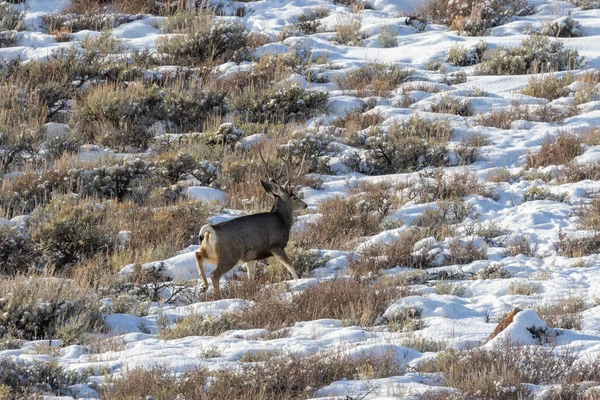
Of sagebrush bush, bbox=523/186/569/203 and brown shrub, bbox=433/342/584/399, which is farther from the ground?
brown shrub, bbox=433/342/584/399

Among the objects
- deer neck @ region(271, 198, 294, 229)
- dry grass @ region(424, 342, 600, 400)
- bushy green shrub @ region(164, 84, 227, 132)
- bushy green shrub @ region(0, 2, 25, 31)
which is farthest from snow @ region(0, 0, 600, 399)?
bushy green shrub @ region(164, 84, 227, 132)

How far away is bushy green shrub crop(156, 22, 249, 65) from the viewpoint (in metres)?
17.3

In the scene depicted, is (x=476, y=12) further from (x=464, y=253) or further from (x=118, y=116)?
(x=464, y=253)

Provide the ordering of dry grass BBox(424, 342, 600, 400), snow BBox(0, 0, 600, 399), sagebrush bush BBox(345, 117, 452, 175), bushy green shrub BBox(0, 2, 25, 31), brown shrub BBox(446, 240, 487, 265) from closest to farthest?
dry grass BBox(424, 342, 600, 400), snow BBox(0, 0, 600, 399), brown shrub BBox(446, 240, 487, 265), sagebrush bush BBox(345, 117, 452, 175), bushy green shrub BBox(0, 2, 25, 31)

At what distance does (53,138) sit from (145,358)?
8.20 metres

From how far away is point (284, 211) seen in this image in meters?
10.2

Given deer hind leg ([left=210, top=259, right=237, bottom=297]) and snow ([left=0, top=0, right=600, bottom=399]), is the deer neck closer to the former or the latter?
snow ([left=0, top=0, right=600, bottom=399])

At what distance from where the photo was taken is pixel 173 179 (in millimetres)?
12844

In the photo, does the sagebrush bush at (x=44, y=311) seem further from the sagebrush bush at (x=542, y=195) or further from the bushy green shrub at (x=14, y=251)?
the sagebrush bush at (x=542, y=195)

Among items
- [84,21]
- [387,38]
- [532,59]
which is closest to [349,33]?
[387,38]

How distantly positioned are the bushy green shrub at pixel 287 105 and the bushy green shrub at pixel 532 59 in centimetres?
331

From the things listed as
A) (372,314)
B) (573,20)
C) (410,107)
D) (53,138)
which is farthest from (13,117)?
(573,20)

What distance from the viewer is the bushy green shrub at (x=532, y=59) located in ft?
53.2

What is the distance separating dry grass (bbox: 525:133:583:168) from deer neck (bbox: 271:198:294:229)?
13.4 ft
